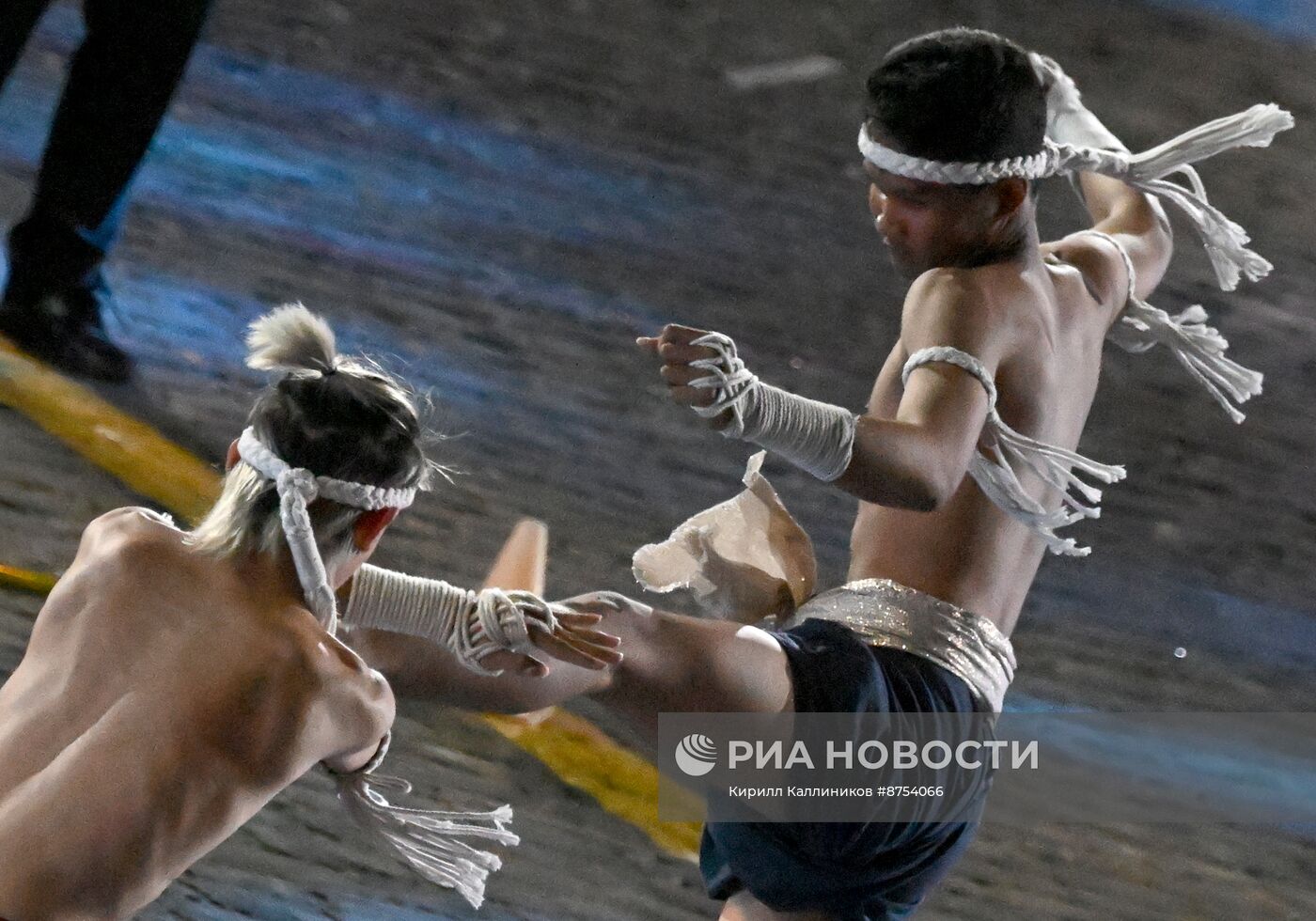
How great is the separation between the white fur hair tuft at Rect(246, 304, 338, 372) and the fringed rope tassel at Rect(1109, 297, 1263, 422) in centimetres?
117

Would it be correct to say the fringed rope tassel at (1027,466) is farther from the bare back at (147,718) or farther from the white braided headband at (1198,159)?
the bare back at (147,718)

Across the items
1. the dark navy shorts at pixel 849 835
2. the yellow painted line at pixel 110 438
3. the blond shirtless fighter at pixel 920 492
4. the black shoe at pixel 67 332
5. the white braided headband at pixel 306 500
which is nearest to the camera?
the white braided headband at pixel 306 500

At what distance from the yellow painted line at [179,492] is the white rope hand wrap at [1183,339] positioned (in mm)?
978


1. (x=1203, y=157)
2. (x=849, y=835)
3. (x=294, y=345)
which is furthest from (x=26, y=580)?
(x=1203, y=157)

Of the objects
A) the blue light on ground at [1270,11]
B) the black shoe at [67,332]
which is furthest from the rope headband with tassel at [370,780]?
the blue light on ground at [1270,11]

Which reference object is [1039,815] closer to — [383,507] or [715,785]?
[715,785]

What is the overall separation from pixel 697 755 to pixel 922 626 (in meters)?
0.30

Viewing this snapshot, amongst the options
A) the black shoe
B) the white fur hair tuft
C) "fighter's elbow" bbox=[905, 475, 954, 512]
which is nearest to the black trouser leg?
the black shoe

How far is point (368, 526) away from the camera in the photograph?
1678mm

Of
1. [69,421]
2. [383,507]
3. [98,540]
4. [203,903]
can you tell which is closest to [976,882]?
[203,903]

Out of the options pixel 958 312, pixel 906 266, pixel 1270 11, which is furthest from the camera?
pixel 1270 11

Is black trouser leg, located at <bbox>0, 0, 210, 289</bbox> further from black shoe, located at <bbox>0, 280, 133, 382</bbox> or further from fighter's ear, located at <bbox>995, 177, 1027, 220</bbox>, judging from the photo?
fighter's ear, located at <bbox>995, 177, 1027, 220</bbox>

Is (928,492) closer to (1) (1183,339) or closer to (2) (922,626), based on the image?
(2) (922,626)

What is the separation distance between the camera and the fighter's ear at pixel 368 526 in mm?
1668
